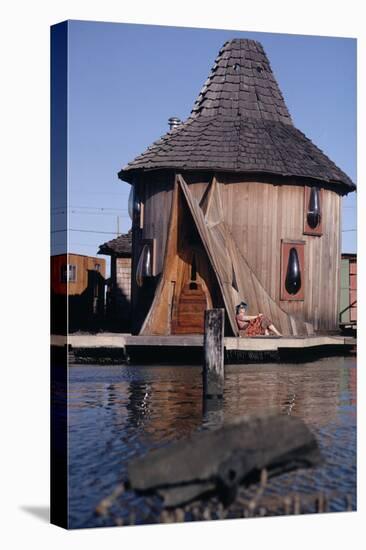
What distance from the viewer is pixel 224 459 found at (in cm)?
1201

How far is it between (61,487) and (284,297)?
5.38 meters

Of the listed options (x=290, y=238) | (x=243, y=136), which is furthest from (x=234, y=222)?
(x=243, y=136)

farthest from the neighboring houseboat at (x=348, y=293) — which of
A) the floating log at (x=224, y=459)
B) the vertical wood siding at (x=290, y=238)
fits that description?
the floating log at (x=224, y=459)

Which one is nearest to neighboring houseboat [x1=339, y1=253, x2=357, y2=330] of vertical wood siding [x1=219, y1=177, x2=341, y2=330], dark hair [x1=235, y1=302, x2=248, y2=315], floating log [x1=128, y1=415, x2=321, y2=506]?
vertical wood siding [x1=219, y1=177, x2=341, y2=330]

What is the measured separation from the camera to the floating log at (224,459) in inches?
462

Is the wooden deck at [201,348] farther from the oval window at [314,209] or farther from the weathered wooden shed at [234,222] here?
the oval window at [314,209]

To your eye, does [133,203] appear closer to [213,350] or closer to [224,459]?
[213,350]

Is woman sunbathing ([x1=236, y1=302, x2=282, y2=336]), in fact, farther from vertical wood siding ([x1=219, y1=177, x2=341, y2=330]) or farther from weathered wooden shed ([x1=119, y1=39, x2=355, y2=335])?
vertical wood siding ([x1=219, y1=177, x2=341, y2=330])

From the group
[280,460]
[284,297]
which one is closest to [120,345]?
[284,297]

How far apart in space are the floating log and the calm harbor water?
0.18 meters

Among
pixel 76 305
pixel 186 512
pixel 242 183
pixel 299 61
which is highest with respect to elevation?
pixel 299 61

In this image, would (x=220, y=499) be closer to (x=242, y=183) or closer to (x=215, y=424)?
(x=215, y=424)

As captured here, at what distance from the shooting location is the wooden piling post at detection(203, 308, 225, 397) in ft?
46.6

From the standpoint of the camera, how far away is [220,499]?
11953 mm
